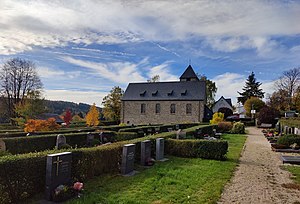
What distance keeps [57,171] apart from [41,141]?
794 centimetres

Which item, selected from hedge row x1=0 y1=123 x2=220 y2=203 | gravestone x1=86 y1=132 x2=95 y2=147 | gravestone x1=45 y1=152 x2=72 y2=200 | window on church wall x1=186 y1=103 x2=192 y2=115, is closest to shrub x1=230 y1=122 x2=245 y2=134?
window on church wall x1=186 y1=103 x2=192 y2=115

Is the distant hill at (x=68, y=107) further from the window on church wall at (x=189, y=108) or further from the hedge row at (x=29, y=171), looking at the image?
the hedge row at (x=29, y=171)

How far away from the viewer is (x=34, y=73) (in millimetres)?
37781

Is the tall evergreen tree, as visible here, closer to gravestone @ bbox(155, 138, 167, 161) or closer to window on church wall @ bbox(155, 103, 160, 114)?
window on church wall @ bbox(155, 103, 160, 114)

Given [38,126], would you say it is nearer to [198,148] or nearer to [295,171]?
[198,148]

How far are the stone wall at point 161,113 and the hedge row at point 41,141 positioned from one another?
2635 centimetres

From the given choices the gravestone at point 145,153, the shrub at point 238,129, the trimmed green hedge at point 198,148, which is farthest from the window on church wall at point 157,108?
the gravestone at point 145,153

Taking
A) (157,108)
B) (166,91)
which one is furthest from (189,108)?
(157,108)

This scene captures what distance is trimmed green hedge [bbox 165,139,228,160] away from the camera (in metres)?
11.1

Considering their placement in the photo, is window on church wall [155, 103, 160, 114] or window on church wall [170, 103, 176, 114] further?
window on church wall [155, 103, 160, 114]

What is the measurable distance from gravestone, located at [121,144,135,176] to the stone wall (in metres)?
32.8

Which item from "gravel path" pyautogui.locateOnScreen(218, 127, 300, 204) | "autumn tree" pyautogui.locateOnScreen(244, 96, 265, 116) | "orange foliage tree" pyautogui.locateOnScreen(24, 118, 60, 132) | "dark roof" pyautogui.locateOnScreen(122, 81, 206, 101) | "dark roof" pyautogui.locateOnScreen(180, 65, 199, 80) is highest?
"dark roof" pyautogui.locateOnScreen(180, 65, 199, 80)

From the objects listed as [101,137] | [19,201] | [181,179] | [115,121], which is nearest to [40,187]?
[19,201]

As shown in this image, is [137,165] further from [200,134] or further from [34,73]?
[34,73]
